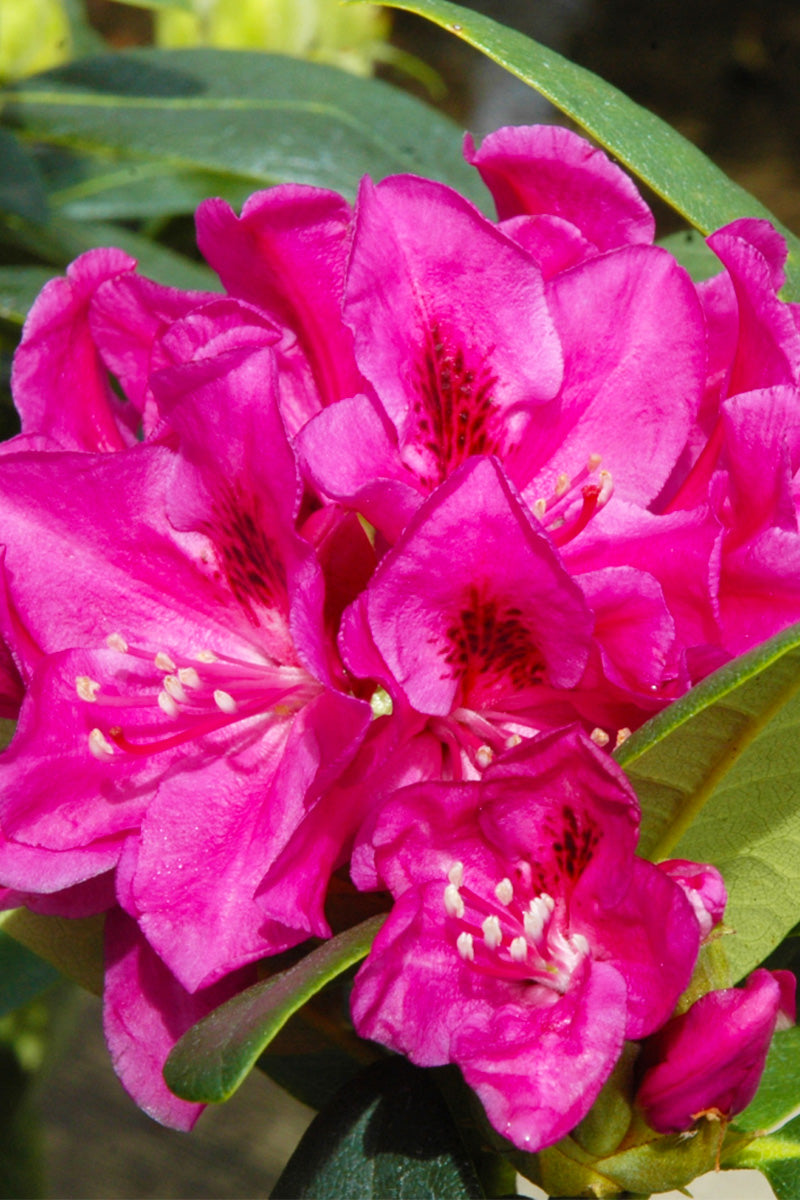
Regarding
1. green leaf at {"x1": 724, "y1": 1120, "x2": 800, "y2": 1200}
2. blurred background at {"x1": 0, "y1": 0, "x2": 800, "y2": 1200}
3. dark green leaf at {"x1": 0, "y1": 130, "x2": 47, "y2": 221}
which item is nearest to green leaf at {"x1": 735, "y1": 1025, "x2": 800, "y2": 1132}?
green leaf at {"x1": 724, "y1": 1120, "x2": 800, "y2": 1200}

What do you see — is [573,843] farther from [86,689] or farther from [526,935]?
[86,689]

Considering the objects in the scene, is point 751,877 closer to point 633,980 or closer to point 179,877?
point 633,980

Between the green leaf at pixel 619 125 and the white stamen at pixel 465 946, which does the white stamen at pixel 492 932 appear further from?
the green leaf at pixel 619 125

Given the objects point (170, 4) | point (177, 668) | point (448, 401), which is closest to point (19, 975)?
point (177, 668)

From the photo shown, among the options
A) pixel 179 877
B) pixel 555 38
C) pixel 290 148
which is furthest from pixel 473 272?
pixel 555 38

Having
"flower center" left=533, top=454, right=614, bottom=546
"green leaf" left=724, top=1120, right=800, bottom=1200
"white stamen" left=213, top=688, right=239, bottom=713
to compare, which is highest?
"flower center" left=533, top=454, right=614, bottom=546

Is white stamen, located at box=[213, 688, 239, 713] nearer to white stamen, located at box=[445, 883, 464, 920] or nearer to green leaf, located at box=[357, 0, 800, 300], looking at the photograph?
white stamen, located at box=[445, 883, 464, 920]
